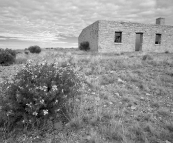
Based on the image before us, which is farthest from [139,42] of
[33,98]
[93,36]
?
[33,98]

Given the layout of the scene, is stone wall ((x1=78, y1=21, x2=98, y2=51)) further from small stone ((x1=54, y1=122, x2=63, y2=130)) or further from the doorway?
small stone ((x1=54, y1=122, x2=63, y2=130))

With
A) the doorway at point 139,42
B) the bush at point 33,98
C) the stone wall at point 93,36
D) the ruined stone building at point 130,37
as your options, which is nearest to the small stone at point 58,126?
the bush at point 33,98

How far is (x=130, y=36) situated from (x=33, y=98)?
1447cm

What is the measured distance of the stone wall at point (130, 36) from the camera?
13.2m

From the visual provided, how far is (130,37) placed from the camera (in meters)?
14.3

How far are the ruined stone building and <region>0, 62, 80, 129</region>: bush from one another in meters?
11.4

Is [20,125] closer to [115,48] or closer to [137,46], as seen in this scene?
[115,48]

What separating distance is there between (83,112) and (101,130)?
56 cm

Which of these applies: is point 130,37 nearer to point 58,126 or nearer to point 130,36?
point 130,36

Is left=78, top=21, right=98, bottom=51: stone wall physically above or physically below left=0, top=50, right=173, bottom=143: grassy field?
above

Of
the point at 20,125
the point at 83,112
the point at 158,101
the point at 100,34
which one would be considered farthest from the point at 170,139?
the point at 100,34

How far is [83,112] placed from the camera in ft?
8.22

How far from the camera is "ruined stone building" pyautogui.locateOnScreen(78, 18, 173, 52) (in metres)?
13.2

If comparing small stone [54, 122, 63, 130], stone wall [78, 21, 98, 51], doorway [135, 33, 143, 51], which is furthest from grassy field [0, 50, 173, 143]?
doorway [135, 33, 143, 51]
